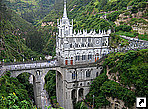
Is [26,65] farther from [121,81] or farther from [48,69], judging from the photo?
[121,81]

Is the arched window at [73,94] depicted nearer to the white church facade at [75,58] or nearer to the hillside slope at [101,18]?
the white church facade at [75,58]

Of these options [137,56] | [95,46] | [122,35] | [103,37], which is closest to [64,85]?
[95,46]

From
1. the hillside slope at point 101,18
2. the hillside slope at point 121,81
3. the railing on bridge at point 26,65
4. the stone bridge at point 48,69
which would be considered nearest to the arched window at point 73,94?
the stone bridge at point 48,69

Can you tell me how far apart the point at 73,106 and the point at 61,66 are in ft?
48.7

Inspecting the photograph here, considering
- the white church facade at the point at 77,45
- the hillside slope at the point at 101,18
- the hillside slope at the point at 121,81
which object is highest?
the hillside slope at the point at 101,18

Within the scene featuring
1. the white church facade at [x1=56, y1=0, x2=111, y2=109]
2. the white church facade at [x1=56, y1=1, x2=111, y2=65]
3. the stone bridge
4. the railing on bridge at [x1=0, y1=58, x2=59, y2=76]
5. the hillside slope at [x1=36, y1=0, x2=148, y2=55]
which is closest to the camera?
the railing on bridge at [x1=0, y1=58, x2=59, y2=76]

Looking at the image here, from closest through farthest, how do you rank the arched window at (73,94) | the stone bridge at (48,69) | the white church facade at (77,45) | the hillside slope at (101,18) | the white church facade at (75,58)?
the stone bridge at (48,69)
the white church facade at (75,58)
the white church facade at (77,45)
the arched window at (73,94)
the hillside slope at (101,18)

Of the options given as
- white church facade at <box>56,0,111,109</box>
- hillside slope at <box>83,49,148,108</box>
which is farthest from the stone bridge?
hillside slope at <box>83,49,148,108</box>

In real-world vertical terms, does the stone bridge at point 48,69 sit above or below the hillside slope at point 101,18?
below

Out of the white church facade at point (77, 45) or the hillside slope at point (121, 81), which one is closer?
the hillside slope at point (121, 81)

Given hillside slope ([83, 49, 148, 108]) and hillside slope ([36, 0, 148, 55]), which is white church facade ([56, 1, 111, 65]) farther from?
hillside slope ([36, 0, 148, 55])

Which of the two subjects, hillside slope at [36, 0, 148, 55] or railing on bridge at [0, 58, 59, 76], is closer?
railing on bridge at [0, 58, 59, 76]

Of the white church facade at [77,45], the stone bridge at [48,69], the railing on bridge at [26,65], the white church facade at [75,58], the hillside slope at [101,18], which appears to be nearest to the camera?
the railing on bridge at [26,65]

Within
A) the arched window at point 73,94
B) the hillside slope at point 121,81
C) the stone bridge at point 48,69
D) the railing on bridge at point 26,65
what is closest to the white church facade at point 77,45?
the stone bridge at point 48,69
